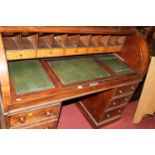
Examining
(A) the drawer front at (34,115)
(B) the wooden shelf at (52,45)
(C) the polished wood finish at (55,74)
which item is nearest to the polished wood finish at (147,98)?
(C) the polished wood finish at (55,74)

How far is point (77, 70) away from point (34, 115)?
0.61 metres

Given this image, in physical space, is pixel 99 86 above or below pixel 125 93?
above

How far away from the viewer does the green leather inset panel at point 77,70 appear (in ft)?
5.46

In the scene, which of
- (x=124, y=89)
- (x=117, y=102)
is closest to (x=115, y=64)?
(x=124, y=89)

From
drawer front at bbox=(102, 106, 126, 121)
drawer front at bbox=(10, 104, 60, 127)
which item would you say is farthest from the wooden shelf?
drawer front at bbox=(102, 106, 126, 121)

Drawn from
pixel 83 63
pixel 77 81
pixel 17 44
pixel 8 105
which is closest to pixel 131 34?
pixel 83 63

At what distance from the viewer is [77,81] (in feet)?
5.41

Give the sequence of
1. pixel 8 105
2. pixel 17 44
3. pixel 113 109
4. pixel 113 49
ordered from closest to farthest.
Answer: pixel 8 105
pixel 17 44
pixel 113 49
pixel 113 109

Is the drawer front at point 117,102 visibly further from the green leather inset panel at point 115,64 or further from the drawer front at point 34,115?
the drawer front at point 34,115

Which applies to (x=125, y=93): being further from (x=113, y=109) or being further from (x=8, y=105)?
(x=8, y=105)

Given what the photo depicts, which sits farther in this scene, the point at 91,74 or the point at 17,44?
the point at 91,74

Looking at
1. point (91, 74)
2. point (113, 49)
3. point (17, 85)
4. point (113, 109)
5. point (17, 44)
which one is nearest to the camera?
point (17, 85)

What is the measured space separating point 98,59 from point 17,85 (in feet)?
3.47

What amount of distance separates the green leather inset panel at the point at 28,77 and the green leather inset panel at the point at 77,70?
15 cm
